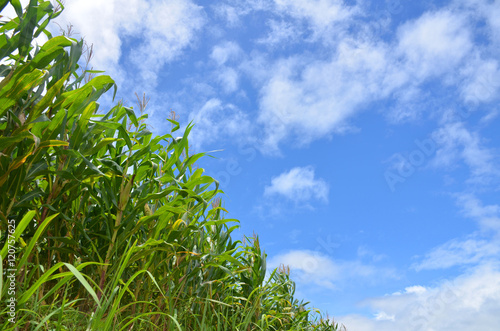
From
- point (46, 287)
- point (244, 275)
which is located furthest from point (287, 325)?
point (46, 287)

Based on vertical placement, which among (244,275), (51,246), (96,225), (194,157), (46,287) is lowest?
(46,287)

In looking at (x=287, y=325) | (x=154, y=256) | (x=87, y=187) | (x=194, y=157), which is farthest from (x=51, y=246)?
(x=287, y=325)

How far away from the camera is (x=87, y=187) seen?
7.13ft

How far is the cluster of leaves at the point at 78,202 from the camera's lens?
5.79 ft

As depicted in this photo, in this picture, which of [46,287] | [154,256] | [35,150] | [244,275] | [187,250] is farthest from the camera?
[244,275]

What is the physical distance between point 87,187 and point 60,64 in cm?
72

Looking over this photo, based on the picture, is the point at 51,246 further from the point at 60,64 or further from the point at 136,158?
the point at 60,64

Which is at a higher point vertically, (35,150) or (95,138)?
(95,138)

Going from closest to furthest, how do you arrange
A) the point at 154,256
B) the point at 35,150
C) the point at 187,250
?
1. the point at 35,150
2. the point at 154,256
3. the point at 187,250

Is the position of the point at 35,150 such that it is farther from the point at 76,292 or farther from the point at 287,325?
the point at 287,325

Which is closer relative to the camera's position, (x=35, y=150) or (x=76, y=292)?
(x=35, y=150)

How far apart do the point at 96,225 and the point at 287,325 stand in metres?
2.35

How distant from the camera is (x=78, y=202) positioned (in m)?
2.30

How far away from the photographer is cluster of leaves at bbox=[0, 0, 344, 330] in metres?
1.76
